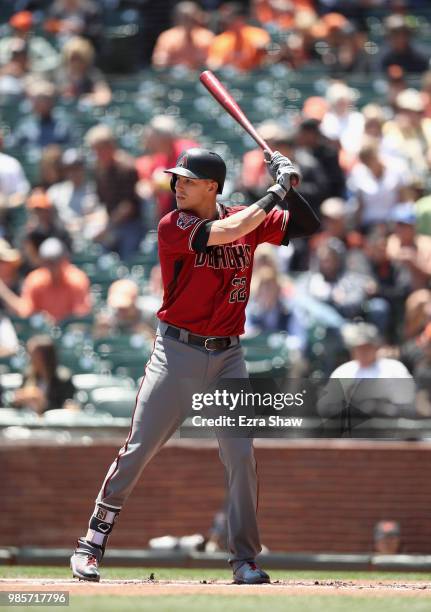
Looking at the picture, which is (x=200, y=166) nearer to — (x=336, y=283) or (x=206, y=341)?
(x=206, y=341)

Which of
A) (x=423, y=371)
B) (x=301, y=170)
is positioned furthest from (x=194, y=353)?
(x=301, y=170)

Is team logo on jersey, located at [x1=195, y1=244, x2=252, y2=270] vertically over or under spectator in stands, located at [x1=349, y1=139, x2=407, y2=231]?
over

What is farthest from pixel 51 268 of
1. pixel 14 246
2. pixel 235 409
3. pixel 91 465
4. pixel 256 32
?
pixel 235 409

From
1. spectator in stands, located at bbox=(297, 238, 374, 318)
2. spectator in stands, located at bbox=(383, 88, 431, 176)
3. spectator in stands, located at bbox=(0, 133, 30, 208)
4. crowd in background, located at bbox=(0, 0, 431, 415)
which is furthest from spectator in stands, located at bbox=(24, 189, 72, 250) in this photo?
spectator in stands, located at bbox=(383, 88, 431, 176)

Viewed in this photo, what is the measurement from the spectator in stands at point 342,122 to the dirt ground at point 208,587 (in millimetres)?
5735

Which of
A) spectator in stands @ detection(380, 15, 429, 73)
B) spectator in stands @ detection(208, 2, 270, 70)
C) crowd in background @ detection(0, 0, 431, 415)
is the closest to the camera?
crowd in background @ detection(0, 0, 431, 415)

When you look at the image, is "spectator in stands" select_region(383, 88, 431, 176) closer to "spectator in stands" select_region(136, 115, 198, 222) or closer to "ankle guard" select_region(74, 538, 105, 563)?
"spectator in stands" select_region(136, 115, 198, 222)

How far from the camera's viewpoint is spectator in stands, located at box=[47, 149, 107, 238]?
11.2 meters

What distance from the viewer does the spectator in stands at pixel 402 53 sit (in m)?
12.1

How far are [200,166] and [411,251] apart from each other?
4.22 m

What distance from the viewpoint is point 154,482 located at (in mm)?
8539

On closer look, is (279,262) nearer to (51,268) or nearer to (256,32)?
(51,268)

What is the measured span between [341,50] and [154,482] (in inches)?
205

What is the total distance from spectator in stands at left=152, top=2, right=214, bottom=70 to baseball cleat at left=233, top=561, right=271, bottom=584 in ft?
25.1
